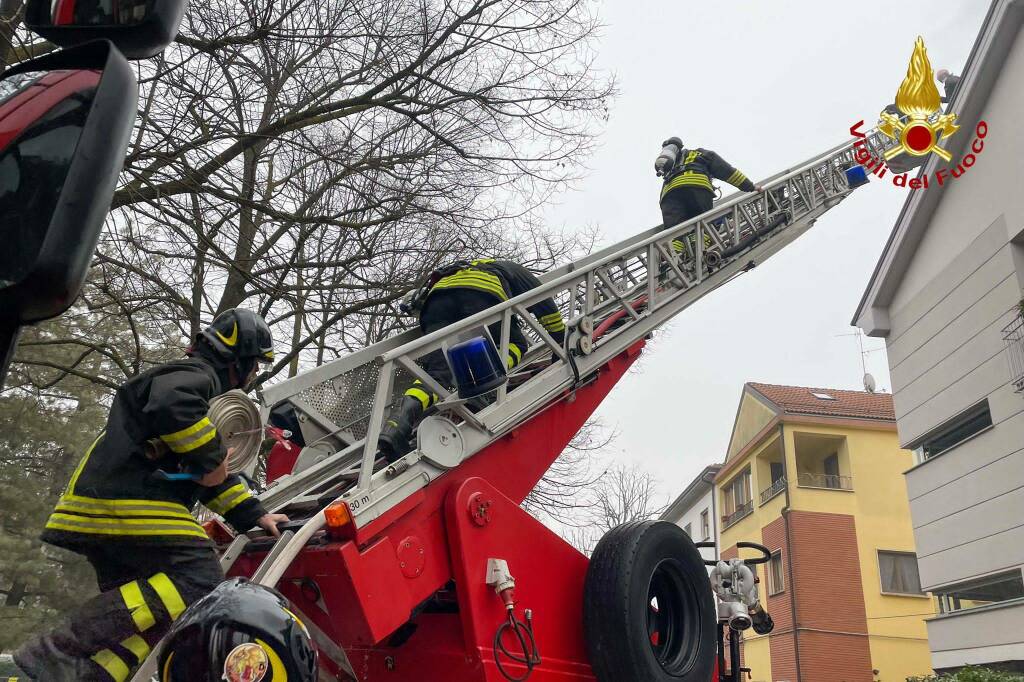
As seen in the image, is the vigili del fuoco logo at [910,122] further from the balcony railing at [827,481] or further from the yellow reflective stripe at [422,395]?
the balcony railing at [827,481]

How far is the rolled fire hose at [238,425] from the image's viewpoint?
3.72 meters

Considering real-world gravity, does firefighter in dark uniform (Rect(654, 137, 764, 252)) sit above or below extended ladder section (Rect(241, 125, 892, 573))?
above

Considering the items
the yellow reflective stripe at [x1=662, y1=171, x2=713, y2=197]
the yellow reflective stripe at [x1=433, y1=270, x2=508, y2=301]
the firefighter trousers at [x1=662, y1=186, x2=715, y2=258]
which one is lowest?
→ the yellow reflective stripe at [x1=433, y1=270, x2=508, y2=301]

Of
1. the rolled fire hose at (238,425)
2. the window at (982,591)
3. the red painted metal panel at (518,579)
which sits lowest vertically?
the red painted metal panel at (518,579)

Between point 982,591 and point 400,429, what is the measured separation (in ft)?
47.2

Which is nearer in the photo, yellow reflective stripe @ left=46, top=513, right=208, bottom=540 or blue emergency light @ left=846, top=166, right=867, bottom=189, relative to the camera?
yellow reflective stripe @ left=46, top=513, right=208, bottom=540

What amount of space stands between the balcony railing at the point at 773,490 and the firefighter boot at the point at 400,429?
2203cm

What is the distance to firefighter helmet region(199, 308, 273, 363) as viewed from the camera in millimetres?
3396

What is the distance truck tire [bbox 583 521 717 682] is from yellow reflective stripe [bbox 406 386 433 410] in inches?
43.3

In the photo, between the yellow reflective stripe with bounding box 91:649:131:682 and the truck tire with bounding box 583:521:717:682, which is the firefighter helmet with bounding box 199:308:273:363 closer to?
the yellow reflective stripe with bounding box 91:649:131:682

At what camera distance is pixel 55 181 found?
1.13 meters

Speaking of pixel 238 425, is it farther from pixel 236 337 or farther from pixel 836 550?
pixel 836 550

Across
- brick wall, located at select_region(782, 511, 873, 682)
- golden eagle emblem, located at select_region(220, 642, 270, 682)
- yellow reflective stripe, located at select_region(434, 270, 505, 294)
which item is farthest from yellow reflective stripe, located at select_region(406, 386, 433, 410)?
brick wall, located at select_region(782, 511, 873, 682)

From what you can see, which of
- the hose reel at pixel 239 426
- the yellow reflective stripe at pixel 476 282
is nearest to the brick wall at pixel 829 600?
the yellow reflective stripe at pixel 476 282
